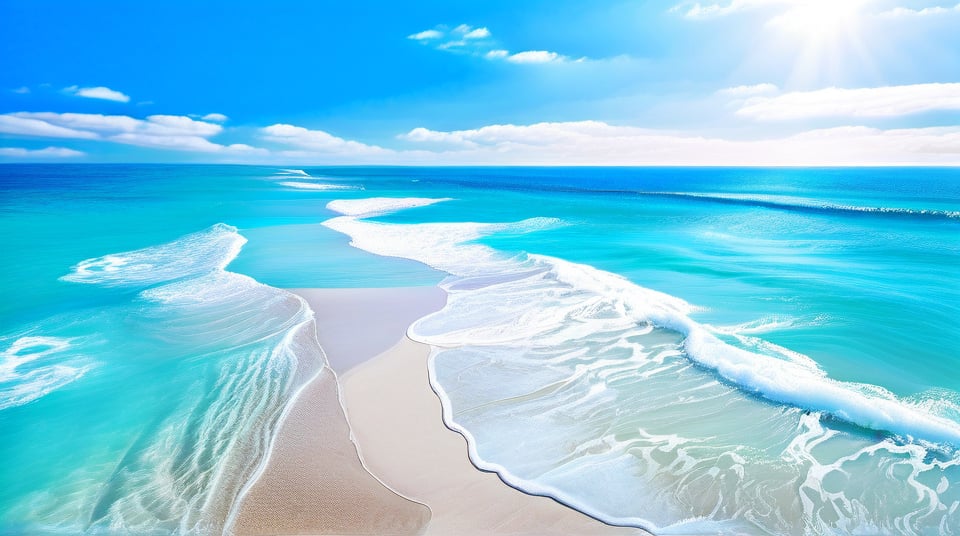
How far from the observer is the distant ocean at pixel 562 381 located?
543 centimetres

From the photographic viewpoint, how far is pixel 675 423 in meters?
6.89

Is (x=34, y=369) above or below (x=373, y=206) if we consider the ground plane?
below

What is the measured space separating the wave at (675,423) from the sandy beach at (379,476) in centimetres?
32

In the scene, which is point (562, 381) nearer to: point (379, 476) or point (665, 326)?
point (379, 476)

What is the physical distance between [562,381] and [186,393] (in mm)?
6458

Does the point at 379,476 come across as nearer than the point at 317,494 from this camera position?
No

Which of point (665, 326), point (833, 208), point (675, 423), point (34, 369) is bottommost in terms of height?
point (34, 369)

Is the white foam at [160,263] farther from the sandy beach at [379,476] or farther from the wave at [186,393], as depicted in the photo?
the sandy beach at [379,476]

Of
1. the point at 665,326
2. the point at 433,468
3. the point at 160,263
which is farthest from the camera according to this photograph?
the point at 160,263

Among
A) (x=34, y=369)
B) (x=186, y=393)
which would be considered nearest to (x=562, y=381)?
(x=186, y=393)

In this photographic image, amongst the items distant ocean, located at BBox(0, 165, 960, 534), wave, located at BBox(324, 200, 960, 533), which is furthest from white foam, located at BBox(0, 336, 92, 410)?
wave, located at BBox(324, 200, 960, 533)

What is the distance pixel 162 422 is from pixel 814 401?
397 inches

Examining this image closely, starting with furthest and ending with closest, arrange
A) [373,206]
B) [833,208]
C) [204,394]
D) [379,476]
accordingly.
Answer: [373,206]
[833,208]
[204,394]
[379,476]

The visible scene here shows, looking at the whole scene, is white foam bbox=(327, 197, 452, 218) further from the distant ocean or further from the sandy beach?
the sandy beach
